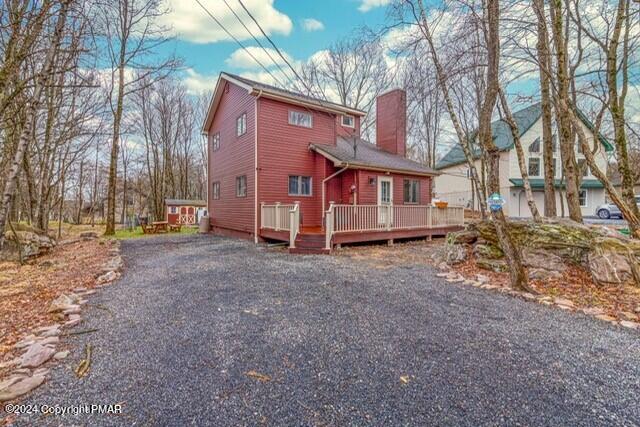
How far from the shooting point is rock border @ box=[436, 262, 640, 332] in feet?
11.7

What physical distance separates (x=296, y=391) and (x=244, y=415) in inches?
16.4

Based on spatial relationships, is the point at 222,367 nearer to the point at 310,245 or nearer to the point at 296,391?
the point at 296,391

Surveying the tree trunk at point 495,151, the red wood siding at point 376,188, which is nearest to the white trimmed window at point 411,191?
the red wood siding at point 376,188

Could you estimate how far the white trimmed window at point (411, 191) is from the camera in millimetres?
12953

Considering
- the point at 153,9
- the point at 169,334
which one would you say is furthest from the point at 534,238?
the point at 153,9

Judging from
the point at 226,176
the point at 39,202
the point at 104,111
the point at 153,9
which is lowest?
the point at 39,202

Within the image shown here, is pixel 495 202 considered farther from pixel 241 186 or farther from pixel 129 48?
pixel 129 48

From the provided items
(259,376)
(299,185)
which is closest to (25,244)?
(299,185)

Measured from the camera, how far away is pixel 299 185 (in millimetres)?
11805

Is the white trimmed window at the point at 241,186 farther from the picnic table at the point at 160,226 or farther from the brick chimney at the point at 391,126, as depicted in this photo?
the brick chimney at the point at 391,126

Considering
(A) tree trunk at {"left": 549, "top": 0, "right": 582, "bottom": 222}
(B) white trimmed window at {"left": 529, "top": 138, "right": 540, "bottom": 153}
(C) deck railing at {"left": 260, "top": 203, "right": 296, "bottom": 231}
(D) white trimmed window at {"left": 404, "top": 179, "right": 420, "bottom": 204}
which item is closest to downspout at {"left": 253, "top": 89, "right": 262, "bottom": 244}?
(C) deck railing at {"left": 260, "top": 203, "right": 296, "bottom": 231}

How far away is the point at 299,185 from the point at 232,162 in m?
3.35

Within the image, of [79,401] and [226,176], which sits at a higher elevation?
[226,176]

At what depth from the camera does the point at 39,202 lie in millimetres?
11719
